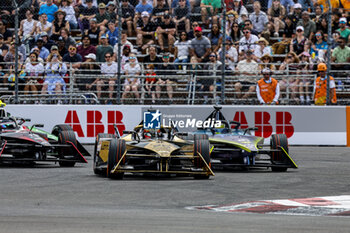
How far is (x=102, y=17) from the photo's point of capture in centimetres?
2189

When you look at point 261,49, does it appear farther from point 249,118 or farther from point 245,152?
point 245,152

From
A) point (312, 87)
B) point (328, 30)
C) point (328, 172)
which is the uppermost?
point (328, 30)

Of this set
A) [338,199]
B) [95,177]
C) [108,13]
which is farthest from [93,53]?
[338,199]

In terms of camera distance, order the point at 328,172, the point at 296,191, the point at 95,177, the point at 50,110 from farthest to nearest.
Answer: the point at 50,110 < the point at 328,172 < the point at 95,177 < the point at 296,191

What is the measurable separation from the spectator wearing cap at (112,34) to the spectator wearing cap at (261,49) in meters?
3.98

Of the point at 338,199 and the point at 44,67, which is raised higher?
the point at 44,67

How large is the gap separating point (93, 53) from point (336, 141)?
23.7 feet

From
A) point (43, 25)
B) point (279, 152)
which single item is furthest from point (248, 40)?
point (279, 152)

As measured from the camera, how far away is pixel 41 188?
11.0 m

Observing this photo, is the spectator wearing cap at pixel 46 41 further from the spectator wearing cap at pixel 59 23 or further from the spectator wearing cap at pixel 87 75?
the spectator wearing cap at pixel 87 75

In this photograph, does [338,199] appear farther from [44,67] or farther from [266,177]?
[44,67]

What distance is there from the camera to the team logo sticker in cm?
1322

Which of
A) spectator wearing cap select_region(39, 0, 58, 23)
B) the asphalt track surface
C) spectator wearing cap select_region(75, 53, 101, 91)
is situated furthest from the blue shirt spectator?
the asphalt track surface

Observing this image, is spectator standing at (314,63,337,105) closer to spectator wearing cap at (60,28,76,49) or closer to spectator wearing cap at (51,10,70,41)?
spectator wearing cap at (60,28,76,49)
